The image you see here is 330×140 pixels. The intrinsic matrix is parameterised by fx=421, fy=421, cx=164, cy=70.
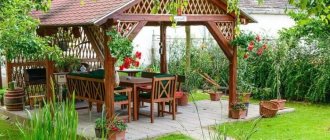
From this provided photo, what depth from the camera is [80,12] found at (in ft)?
26.4

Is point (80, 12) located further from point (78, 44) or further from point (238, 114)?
point (238, 114)

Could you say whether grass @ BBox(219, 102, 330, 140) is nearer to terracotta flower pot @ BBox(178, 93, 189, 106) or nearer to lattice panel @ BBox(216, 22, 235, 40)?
lattice panel @ BBox(216, 22, 235, 40)

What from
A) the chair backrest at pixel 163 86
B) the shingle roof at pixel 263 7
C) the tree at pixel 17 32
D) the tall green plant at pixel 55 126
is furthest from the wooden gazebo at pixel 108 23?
the shingle roof at pixel 263 7

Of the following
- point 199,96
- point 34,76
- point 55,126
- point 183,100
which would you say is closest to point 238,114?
point 183,100

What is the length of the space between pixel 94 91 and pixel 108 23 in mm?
1639

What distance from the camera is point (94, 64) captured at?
37.2ft

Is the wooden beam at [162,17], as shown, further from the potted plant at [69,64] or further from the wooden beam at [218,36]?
the potted plant at [69,64]

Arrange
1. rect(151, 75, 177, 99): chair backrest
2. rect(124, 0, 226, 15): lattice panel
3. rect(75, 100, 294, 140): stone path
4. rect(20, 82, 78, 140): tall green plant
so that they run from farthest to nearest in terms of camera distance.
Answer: rect(151, 75, 177, 99): chair backrest, rect(75, 100, 294, 140): stone path, rect(124, 0, 226, 15): lattice panel, rect(20, 82, 78, 140): tall green plant

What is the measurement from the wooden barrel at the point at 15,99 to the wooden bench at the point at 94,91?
69.5 inches

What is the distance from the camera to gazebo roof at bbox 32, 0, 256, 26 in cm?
698

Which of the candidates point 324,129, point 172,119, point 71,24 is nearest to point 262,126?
point 324,129

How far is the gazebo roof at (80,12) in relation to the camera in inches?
275

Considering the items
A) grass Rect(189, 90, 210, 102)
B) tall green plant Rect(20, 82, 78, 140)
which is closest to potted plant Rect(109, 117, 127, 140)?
tall green plant Rect(20, 82, 78, 140)

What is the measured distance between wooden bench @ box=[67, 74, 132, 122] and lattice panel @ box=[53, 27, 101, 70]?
1.86m
